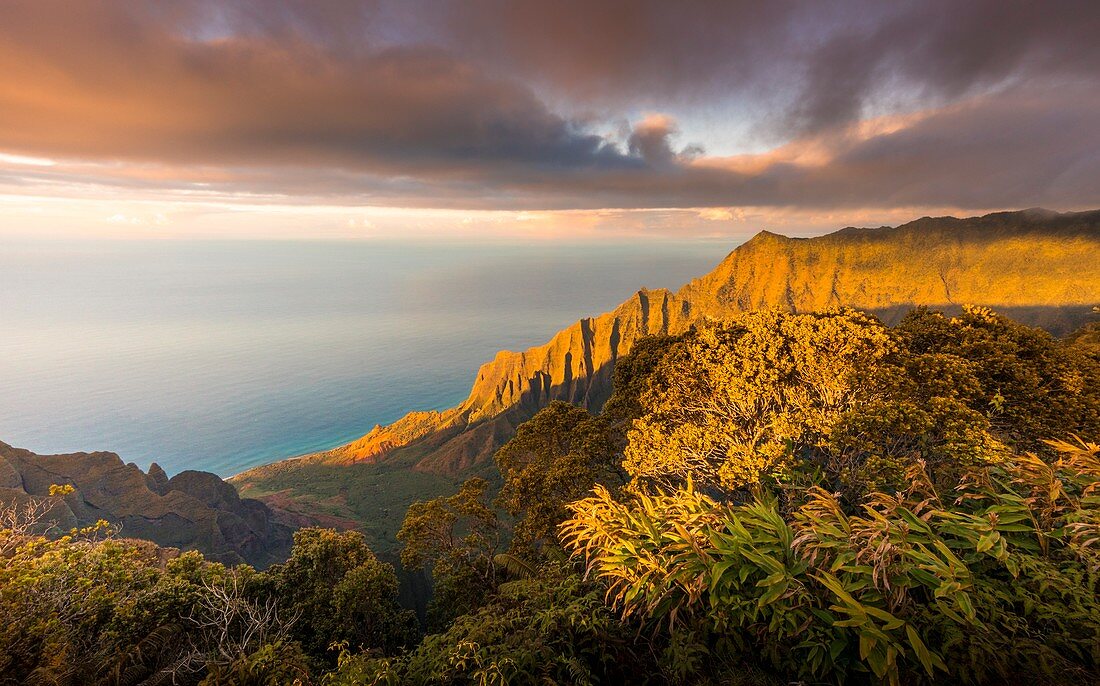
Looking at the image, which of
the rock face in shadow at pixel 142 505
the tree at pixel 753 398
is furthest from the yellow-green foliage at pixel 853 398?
the rock face in shadow at pixel 142 505

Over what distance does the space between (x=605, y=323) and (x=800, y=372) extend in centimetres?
13818

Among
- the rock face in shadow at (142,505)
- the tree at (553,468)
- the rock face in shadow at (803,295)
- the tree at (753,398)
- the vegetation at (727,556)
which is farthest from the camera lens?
the rock face in shadow at (803,295)

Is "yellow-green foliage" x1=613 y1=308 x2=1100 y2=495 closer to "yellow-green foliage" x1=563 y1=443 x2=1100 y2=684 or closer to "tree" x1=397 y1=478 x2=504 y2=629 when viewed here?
"yellow-green foliage" x1=563 y1=443 x2=1100 y2=684

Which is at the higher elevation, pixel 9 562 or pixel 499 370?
pixel 9 562

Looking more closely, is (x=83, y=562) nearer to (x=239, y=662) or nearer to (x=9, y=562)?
(x=9, y=562)

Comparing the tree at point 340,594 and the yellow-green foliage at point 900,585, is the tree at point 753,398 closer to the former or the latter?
the yellow-green foliage at point 900,585

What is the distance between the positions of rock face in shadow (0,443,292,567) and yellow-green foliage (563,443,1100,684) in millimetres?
68563

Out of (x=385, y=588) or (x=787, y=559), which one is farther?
(x=385, y=588)

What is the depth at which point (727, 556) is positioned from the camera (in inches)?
195

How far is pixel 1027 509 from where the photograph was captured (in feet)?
15.1

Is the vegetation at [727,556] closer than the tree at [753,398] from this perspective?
Yes

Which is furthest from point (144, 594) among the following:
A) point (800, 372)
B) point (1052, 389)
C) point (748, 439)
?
point (1052, 389)

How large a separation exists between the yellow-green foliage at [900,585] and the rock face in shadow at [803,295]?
105883 mm

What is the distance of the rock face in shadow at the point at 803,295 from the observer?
119 m
